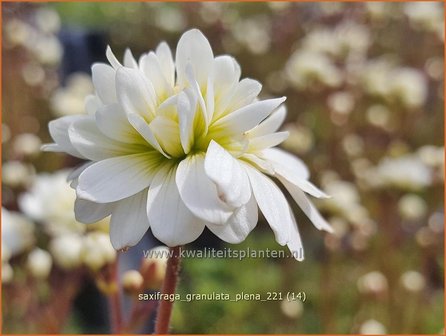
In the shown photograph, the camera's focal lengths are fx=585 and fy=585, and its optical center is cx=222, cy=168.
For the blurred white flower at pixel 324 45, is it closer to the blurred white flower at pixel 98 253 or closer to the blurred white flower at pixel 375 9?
the blurred white flower at pixel 375 9

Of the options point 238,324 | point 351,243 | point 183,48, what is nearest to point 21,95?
point 238,324

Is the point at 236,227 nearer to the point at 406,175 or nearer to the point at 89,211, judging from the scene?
the point at 89,211

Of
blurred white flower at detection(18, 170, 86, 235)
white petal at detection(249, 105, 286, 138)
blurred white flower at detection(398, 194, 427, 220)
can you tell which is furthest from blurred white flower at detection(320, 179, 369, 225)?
white petal at detection(249, 105, 286, 138)

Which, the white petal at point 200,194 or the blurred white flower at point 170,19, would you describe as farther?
the blurred white flower at point 170,19

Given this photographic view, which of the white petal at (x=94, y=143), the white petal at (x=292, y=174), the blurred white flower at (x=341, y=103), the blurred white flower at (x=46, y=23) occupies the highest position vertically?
the blurred white flower at (x=46, y=23)

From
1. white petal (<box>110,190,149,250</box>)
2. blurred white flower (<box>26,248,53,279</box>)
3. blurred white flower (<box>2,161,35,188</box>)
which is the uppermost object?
white petal (<box>110,190,149,250</box>)

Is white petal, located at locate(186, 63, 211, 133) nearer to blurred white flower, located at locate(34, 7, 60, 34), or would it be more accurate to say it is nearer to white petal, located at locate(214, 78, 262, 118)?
white petal, located at locate(214, 78, 262, 118)

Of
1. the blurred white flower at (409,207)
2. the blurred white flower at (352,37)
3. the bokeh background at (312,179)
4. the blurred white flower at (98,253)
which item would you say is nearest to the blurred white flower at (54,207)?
the bokeh background at (312,179)

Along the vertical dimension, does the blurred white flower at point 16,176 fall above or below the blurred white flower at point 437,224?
above
